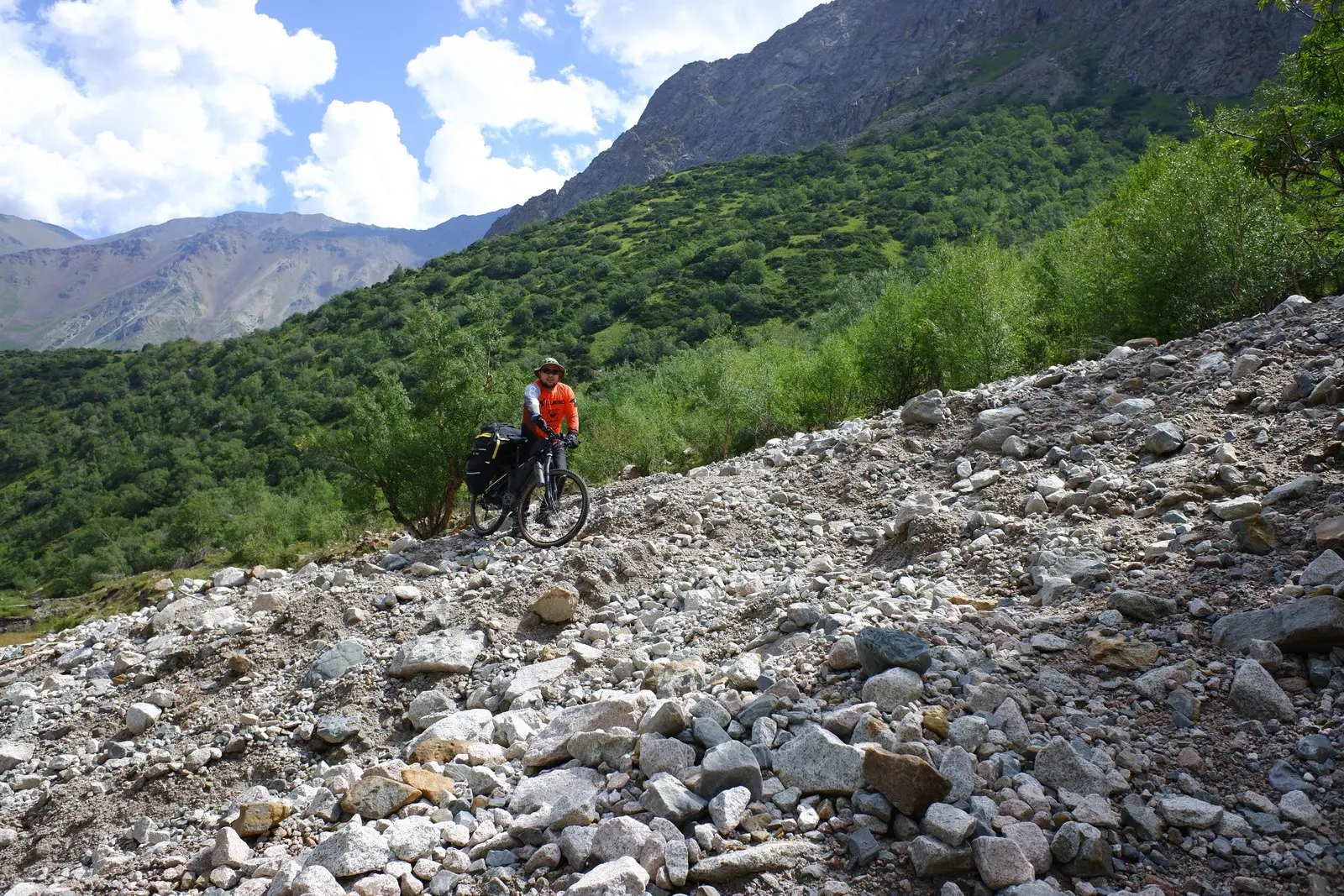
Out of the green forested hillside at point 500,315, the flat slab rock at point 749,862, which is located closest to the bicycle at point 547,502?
the flat slab rock at point 749,862

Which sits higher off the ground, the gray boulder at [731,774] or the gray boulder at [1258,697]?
the gray boulder at [731,774]

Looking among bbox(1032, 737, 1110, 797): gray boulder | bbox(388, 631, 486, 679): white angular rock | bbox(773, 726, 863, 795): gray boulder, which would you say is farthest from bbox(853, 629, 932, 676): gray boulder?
bbox(388, 631, 486, 679): white angular rock

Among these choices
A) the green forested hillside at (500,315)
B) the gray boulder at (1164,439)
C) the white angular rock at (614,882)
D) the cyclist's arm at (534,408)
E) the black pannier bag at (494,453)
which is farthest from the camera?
the green forested hillside at (500,315)

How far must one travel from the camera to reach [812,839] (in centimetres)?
303

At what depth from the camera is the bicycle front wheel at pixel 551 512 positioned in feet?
30.1

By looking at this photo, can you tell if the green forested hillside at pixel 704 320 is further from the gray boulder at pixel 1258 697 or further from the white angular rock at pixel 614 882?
the white angular rock at pixel 614 882

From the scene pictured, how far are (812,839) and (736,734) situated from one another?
2.97ft

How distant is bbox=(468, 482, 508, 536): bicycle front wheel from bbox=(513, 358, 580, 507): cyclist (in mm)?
491

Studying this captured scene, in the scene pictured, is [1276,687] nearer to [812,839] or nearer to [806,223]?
[812,839]

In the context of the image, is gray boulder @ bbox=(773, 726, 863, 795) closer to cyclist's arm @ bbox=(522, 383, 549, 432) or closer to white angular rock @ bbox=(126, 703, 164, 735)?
white angular rock @ bbox=(126, 703, 164, 735)

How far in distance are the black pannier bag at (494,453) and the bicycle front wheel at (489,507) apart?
206 millimetres

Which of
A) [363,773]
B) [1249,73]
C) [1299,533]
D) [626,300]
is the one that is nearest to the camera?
[363,773]

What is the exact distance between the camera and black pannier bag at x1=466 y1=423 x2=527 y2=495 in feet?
32.1

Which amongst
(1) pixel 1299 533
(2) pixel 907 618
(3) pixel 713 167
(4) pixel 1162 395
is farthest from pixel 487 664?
(3) pixel 713 167
